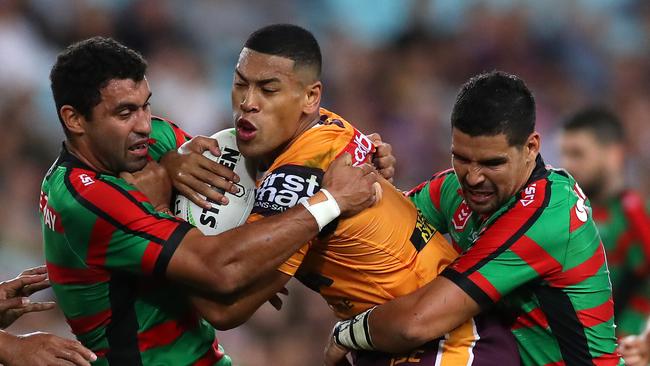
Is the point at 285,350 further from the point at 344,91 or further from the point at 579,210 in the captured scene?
the point at 579,210

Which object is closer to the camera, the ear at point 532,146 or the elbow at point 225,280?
the elbow at point 225,280

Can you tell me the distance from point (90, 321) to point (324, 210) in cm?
114

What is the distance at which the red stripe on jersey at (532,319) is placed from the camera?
4551 mm

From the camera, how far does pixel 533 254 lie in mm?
4395

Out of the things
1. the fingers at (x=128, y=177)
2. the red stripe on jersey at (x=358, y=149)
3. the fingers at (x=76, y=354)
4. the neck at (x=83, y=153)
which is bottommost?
the fingers at (x=76, y=354)

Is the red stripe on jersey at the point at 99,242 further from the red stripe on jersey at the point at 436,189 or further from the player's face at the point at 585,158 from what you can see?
the player's face at the point at 585,158

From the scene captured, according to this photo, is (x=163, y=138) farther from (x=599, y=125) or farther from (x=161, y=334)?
(x=599, y=125)

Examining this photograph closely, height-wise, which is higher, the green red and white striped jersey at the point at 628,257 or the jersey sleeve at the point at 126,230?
the jersey sleeve at the point at 126,230

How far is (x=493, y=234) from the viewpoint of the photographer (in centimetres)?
447

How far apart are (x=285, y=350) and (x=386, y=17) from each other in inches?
145

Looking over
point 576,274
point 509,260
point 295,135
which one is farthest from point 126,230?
point 576,274

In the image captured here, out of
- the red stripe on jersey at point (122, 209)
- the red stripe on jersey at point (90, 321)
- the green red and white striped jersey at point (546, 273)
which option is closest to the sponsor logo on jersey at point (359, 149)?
the green red and white striped jersey at point (546, 273)

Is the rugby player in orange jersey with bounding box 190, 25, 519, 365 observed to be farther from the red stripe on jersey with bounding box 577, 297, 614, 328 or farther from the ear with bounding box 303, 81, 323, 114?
the red stripe on jersey with bounding box 577, 297, 614, 328

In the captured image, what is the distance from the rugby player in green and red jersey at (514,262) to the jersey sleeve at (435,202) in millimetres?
510
